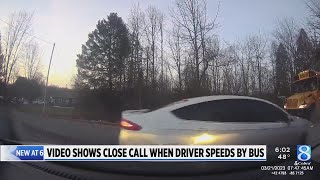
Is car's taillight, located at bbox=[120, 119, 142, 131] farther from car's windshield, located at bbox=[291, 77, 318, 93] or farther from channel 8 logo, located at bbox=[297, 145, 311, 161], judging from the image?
car's windshield, located at bbox=[291, 77, 318, 93]

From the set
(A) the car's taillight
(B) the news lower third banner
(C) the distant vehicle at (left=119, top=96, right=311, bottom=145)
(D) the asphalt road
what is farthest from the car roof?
(D) the asphalt road

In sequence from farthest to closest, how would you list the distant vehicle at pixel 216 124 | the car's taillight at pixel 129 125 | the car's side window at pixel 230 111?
the car's taillight at pixel 129 125, the car's side window at pixel 230 111, the distant vehicle at pixel 216 124

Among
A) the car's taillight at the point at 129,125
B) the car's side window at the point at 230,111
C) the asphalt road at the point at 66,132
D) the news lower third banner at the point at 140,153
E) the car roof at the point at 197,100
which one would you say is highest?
the car roof at the point at 197,100

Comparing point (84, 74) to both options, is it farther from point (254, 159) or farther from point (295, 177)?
point (295, 177)

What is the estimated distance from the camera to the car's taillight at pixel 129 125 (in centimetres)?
418

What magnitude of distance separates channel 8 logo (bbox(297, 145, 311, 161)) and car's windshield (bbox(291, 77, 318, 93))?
1.16 meters

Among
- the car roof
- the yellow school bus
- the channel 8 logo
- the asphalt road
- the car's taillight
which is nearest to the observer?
the channel 8 logo

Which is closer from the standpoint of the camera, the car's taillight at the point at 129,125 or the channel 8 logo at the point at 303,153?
the channel 8 logo at the point at 303,153

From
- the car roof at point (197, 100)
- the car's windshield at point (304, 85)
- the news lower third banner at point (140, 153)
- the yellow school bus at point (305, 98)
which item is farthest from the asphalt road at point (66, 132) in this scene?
the car roof at point (197, 100)

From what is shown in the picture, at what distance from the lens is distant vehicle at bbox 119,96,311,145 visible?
377cm

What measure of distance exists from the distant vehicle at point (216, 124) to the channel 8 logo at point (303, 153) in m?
0.22

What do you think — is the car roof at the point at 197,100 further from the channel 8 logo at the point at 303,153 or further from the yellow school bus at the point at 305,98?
the yellow school bus at the point at 305,98

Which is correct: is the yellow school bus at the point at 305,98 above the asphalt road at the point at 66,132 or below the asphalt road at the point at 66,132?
above

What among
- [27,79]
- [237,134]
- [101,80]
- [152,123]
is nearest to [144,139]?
[152,123]
